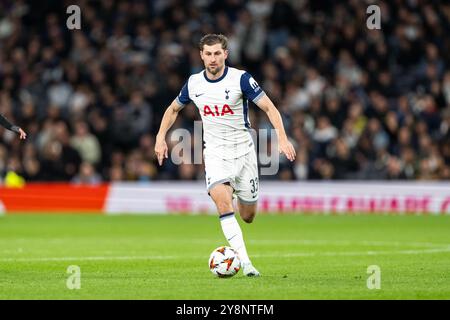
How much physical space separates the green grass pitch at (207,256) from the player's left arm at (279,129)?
51.3 inches

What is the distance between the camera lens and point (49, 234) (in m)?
19.1

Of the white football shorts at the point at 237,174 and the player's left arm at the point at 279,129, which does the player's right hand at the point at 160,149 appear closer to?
the white football shorts at the point at 237,174

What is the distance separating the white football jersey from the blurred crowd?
498 inches

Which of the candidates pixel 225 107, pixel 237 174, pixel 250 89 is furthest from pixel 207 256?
pixel 250 89

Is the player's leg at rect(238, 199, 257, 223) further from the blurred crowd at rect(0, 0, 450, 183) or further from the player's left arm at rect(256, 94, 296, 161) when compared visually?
the blurred crowd at rect(0, 0, 450, 183)

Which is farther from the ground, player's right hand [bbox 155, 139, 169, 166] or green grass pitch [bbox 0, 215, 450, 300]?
player's right hand [bbox 155, 139, 169, 166]

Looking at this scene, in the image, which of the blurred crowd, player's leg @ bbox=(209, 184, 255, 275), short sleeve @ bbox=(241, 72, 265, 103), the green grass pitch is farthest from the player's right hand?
the blurred crowd

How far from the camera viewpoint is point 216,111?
1199 centimetres

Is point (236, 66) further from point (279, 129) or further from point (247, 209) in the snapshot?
point (279, 129)

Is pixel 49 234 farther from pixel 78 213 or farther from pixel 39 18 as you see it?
pixel 39 18

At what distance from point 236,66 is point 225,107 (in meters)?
15.5

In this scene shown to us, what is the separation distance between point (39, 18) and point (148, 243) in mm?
13965

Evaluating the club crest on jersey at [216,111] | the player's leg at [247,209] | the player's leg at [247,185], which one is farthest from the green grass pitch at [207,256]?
the club crest on jersey at [216,111]

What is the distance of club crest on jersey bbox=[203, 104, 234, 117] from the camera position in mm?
11967
